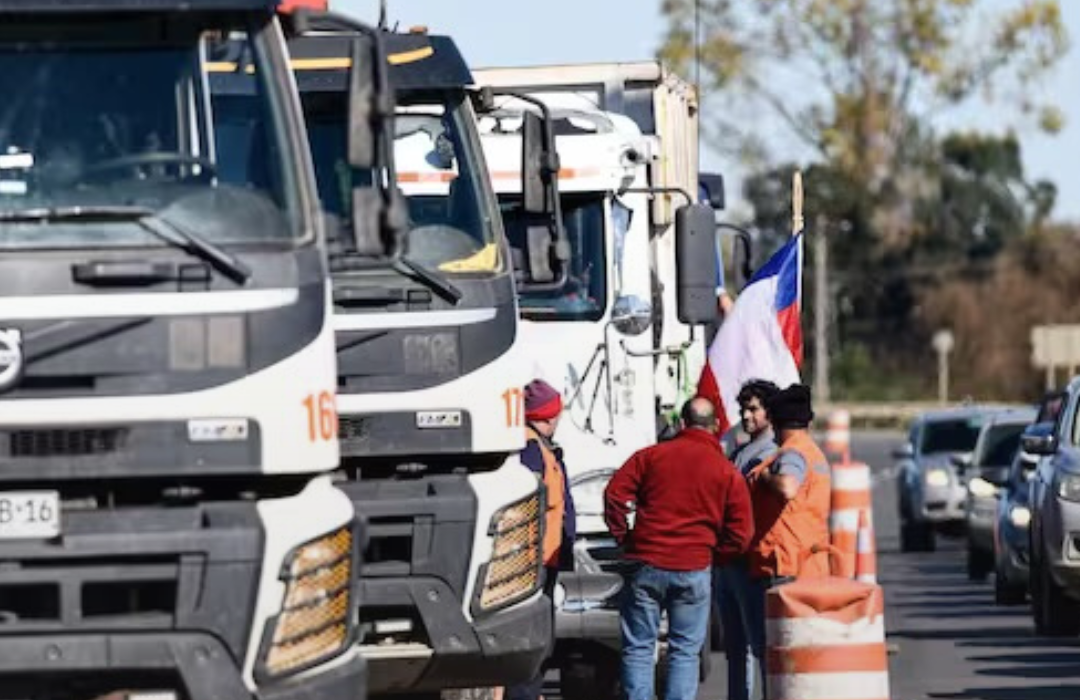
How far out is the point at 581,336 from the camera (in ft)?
62.5

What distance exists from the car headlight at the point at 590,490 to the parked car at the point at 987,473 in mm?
12735

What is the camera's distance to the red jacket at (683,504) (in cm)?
1666

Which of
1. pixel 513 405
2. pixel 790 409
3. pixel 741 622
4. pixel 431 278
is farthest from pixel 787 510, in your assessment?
pixel 431 278

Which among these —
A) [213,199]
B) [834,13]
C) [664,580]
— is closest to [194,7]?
[213,199]

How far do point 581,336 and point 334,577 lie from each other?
735 cm

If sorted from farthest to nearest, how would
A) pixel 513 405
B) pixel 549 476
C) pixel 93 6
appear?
1. pixel 549 476
2. pixel 513 405
3. pixel 93 6

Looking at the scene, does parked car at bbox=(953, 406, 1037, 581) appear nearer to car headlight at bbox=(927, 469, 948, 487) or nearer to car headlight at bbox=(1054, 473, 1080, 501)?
car headlight at bbox=(927, 469, 948, 487)

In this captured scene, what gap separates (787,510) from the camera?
1730cm

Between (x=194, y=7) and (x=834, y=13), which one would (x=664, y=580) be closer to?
(x=194, y=7)

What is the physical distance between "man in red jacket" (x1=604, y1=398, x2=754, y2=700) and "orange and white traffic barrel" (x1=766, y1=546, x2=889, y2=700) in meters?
1.95

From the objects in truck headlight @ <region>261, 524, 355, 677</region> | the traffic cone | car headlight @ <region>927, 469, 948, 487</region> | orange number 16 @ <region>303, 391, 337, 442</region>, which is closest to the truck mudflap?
truck headlight @ <region>261, 524, 355, 677</region>

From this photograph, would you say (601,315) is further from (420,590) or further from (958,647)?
(958,647)

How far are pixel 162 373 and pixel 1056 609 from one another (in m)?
13.7

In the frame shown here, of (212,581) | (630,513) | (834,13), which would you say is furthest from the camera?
(834,13)
